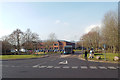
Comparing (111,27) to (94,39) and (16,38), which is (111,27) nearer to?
(94,39)

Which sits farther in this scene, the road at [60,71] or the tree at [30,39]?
the tree at [30,39]

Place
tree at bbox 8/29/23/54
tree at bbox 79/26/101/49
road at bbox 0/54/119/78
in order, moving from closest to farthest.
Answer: road at bbox 0/54/119/78 < tree at bbox 8/29/23/54 < tree at bbox 79/26/101/49

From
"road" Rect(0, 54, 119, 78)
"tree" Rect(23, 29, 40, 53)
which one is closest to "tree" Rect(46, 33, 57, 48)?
"tree" Rect(23, 29, 40, 53)

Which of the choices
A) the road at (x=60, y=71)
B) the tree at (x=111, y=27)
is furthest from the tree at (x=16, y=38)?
the road at (x=60, y=71)

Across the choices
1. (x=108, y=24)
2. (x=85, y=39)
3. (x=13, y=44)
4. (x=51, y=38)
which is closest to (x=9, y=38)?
(x=13, y=44)

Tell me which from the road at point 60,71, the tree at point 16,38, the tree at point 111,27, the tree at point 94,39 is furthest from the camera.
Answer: the tree at point 94,39

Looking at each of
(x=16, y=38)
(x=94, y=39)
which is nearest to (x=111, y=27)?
(x=94, y=39)

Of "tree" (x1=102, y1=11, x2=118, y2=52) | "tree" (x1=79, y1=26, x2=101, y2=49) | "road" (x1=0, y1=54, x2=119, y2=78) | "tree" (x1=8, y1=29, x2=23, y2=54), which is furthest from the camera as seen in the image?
"tree" (x1=79, y1=26, x2=101, y2=49)

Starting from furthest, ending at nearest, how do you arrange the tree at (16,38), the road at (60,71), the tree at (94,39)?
the tree at (94,39) < the tree at (16,38) < the road at (60,71)

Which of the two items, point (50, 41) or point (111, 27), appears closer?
point (111, 27)

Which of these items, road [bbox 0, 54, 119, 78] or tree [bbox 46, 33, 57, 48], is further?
tree [bbox 46, 33, 57, 48]

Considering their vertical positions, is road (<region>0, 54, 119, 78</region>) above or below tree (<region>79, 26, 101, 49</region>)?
below

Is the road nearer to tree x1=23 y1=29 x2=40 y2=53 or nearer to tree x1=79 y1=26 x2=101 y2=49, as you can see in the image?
tree x1=23 y1=29 x2=40 y2=53

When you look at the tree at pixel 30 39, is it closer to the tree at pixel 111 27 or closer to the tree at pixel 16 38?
the tree at pixel 16 38
